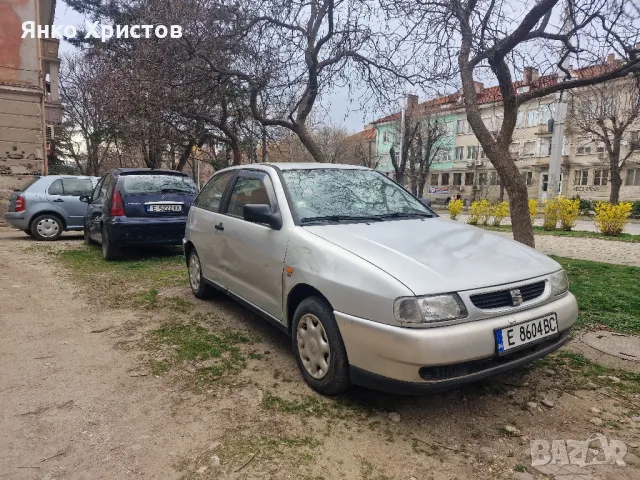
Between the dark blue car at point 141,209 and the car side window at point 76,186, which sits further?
the car side window at point 76,186

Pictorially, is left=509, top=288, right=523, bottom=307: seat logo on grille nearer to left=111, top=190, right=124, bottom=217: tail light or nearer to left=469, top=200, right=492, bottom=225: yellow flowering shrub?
left=111, top=190, right=124, bottom=217: tail light

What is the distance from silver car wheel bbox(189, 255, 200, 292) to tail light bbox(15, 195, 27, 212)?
22.4 ft

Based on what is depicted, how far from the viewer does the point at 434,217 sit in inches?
156

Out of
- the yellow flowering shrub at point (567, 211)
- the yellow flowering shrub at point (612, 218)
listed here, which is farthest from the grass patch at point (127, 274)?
the yellow flowering shrub at point (567, 211)

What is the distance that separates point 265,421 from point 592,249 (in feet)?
31.5

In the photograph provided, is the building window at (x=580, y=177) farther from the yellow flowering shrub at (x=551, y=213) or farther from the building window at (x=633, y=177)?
the yellow flowering shrub at (x=551, y=213)

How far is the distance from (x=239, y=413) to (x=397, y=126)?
30524mm

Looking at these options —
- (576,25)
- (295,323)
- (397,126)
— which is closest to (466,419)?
(295,323)

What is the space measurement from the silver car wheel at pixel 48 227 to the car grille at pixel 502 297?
10529mm

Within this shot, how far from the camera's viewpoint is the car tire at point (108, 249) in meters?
7.33

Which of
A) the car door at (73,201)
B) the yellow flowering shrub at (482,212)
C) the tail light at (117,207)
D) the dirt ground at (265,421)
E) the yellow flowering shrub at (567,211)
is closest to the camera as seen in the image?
the dirt ground at (265,421)

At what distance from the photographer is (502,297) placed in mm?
2627

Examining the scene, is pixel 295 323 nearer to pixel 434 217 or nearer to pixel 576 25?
pixel 434 217

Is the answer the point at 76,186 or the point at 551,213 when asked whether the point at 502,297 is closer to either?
the point at 76,186
